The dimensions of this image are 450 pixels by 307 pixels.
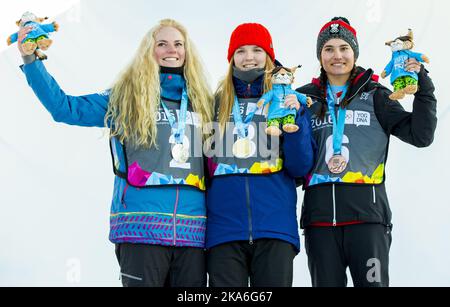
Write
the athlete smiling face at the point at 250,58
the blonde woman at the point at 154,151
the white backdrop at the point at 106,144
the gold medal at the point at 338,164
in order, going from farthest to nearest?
the white backdrop at the point at 106,144
the athlete smiling face at the point at 250,58
the gold medal at the point at 338,164
the blonde woman at the point at 154,151

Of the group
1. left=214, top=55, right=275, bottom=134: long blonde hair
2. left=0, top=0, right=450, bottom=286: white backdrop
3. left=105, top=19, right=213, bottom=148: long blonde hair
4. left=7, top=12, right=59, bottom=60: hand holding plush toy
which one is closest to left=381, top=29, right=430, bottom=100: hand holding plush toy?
left=214, top=55, right=275, bottom=134: long blonde hair

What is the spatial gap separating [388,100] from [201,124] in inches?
35.5

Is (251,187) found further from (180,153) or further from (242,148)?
(180,153)

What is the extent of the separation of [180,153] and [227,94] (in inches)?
15.5

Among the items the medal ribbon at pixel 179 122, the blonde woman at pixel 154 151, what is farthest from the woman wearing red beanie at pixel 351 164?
the medal ribbon at pixel 179 122

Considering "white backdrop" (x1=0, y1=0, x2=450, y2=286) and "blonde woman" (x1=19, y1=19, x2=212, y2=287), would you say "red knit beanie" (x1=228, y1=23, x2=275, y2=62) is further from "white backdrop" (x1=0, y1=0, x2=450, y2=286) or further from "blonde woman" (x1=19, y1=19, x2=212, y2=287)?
"white backdrop" (x1=0, y1=0, x2=450, y2=286)

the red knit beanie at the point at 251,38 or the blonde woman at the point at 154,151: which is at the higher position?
the red knit beanie at the point at 251,38

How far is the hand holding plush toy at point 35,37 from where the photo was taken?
2.81m

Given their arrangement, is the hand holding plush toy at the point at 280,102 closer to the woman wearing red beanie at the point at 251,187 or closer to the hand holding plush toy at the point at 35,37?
the woman wearing red beanie at the point at 251,187

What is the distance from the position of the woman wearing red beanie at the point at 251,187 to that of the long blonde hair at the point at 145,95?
4.8 inches

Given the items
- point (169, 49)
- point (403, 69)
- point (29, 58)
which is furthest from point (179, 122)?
point (403, 69)

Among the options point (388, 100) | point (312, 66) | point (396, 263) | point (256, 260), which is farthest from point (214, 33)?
point (256, 260)

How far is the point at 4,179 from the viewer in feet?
19.0

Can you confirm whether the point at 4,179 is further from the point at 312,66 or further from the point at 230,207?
the point at 230,207
